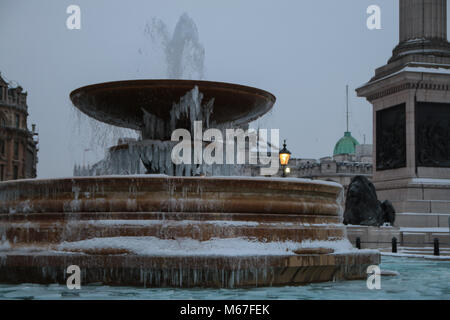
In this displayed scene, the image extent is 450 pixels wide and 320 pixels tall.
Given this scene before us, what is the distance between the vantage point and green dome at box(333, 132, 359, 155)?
12162 cm

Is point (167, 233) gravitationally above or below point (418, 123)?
below

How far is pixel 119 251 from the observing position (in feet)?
28.9

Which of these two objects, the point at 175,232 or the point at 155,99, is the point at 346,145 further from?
the point at 175,232

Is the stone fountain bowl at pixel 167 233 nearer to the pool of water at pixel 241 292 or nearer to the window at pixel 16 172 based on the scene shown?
the pool of water at pixel 241 292

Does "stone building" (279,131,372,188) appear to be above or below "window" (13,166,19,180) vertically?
above

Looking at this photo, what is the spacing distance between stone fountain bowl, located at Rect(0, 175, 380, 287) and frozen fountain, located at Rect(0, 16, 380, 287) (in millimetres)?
13

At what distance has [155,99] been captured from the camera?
12734mm

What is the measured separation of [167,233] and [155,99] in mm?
4309

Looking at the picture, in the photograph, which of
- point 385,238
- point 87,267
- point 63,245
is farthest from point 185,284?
point 385,238

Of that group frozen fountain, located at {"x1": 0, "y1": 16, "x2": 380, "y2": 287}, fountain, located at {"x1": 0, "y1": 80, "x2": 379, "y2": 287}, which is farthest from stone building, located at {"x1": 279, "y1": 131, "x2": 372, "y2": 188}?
fountain, located at {"x1": 0, "y1": 80, "x2": 379, "y2": 287}

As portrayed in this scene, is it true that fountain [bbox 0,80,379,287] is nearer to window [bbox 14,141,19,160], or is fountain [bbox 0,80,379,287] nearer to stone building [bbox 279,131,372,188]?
window [bbox 14,141,19,160]

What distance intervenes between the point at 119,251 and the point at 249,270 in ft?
5.51

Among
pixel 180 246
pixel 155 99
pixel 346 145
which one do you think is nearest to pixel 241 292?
pixel 180 246

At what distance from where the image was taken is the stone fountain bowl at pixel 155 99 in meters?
12.2
